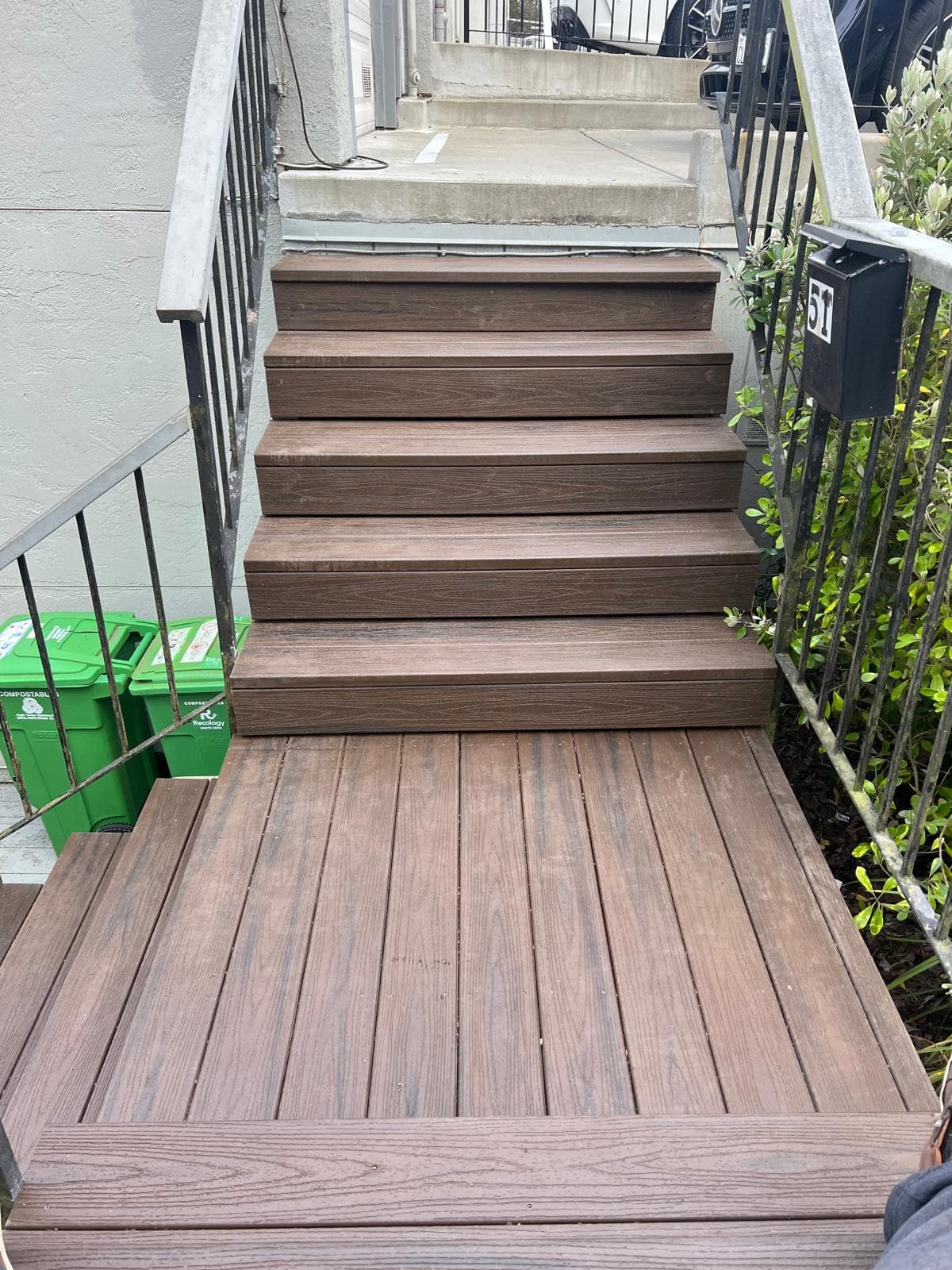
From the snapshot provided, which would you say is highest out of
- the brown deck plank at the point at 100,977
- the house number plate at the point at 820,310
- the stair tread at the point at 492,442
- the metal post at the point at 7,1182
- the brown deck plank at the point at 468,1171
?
the house number plate at the point at 820,310

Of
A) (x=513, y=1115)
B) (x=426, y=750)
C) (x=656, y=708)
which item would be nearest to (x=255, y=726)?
(x=426, y=750)

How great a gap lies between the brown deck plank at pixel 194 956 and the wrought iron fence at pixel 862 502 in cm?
130

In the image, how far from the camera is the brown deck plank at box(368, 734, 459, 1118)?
1.56 m

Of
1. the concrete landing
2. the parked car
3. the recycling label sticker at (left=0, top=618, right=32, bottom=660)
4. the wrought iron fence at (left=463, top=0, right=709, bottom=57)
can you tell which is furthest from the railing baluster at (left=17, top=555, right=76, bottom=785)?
the wrought iron fence at (left=463, top=0, right=709, bottom=57)

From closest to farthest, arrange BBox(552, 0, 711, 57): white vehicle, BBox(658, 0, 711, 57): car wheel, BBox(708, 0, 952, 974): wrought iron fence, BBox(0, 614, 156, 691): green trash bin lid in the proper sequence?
BBox(708, 0, 952, 974): wrought iron fence, BBox(0, 614, 156, 691): green trash bin lid, BBox(658, 0, 711, 57): car wheel, BBox(552, 0, 711, 57): white vehicle

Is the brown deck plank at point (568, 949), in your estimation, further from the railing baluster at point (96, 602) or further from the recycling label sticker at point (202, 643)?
the recycling label sticker at point (202, 643)

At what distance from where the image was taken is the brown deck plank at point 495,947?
1.56m

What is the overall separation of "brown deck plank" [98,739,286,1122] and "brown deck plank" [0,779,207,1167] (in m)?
0.07

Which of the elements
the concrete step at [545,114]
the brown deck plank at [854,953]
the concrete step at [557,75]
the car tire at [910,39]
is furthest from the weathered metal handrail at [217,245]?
the concrete step at [557,75]

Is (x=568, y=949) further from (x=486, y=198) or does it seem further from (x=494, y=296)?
(x=486, y=198)

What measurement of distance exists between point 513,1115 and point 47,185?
313cm

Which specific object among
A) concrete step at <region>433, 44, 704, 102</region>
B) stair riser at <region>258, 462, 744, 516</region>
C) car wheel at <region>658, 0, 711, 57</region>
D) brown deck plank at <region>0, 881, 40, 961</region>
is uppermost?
car wheel at <region>658, 0, 711, 57</region>

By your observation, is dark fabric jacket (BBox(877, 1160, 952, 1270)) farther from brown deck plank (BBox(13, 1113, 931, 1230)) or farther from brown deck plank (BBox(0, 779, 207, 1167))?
brown deck plank (BBox(0, 779, 207, 1167))

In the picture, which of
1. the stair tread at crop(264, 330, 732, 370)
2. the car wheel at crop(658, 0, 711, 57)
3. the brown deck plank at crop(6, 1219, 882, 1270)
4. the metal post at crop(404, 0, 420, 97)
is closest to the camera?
the brown deck plank at crop(6, 1219, 882, 1270)
